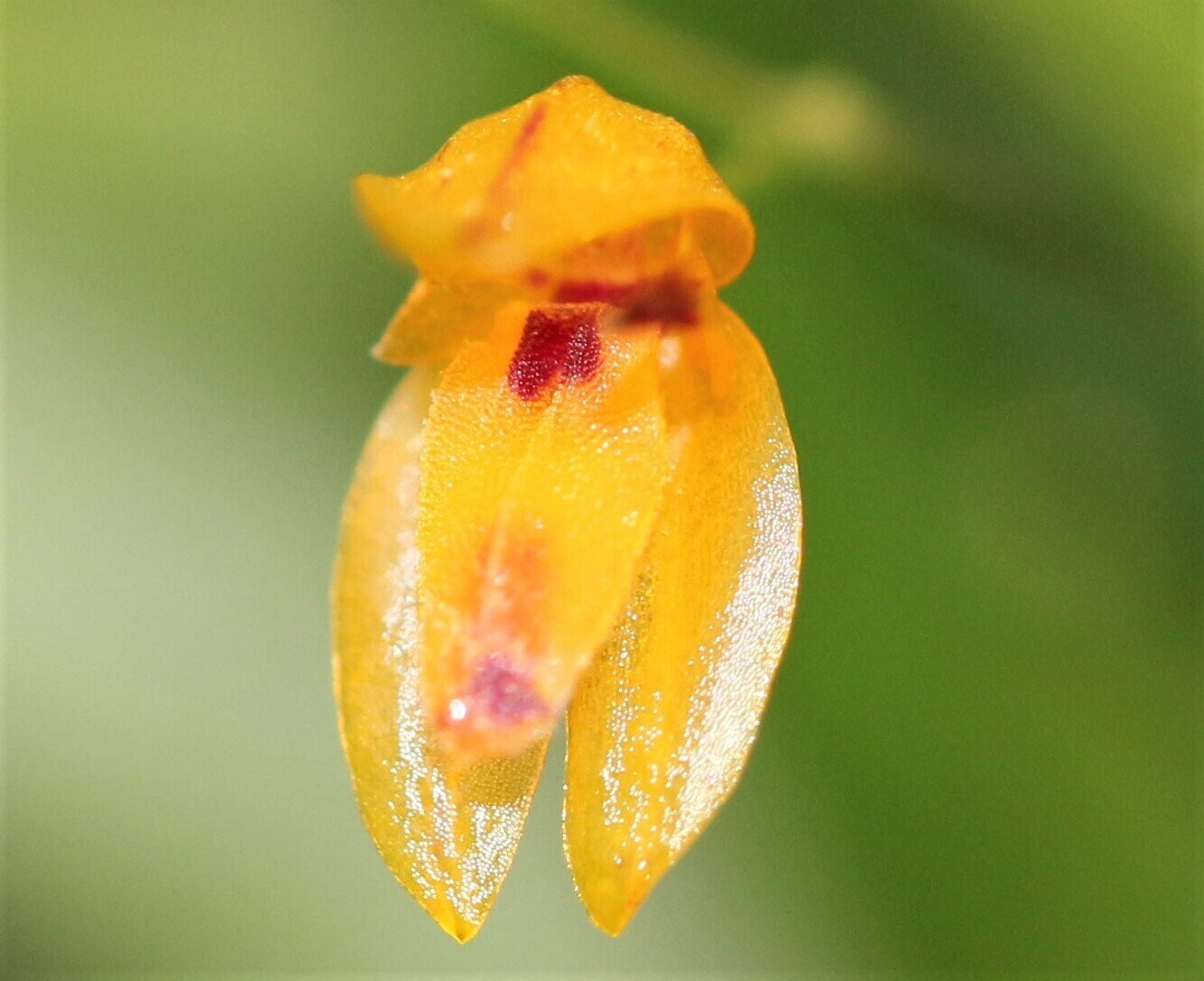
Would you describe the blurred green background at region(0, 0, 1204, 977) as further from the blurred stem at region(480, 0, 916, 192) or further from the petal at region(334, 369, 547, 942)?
the petal at region(334, 369, 547, 942)

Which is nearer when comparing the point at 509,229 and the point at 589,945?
the point at 509,229

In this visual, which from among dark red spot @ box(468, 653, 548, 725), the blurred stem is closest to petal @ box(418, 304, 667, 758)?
dark red spot @ box(468, 653, 548, 725)

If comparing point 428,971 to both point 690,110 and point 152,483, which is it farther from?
point 690,110

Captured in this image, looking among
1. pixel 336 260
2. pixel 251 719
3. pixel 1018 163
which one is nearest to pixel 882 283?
pixel 1018 163

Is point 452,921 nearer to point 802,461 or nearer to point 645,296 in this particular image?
point 645,296

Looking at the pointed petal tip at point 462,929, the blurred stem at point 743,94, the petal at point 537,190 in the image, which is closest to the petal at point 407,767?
the pointed petal tip at point 462,929

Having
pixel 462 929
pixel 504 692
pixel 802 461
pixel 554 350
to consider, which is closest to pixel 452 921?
pixel 462 929
